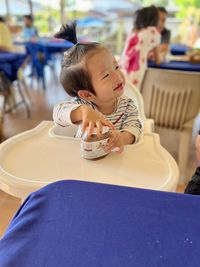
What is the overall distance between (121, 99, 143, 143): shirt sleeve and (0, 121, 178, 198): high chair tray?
28 mm

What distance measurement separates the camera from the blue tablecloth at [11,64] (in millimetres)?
2432

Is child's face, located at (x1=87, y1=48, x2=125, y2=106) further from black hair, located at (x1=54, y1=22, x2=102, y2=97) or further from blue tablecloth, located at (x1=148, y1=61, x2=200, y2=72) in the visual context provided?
blue tablecloth, located at (x1=148, y1=61, x2=200, y2=72)

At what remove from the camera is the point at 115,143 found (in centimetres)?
70

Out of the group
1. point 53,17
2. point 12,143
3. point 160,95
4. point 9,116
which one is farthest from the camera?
point 53,17

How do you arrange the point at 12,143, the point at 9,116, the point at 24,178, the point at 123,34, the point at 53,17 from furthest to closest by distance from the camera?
1. the point at 53,17
2. the point at 123,34
3. the point at 9,116
4. the point at 12,143
5. the point at 24,178

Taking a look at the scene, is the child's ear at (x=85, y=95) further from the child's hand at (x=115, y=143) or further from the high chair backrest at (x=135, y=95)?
the high chair backrest at (x=135, y=95)

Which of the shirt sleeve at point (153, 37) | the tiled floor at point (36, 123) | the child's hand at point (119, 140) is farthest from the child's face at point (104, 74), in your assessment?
the shirt sleeve at point (153, 37)

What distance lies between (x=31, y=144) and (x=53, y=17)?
6035 millimetres

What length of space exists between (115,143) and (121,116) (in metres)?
0.17

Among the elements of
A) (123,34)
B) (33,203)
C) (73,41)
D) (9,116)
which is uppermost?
(73,41)

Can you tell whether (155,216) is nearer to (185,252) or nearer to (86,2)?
(185,252)

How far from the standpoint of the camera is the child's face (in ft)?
2.47

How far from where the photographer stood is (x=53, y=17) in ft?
20.2

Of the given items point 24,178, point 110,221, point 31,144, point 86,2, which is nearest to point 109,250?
point 110,221
